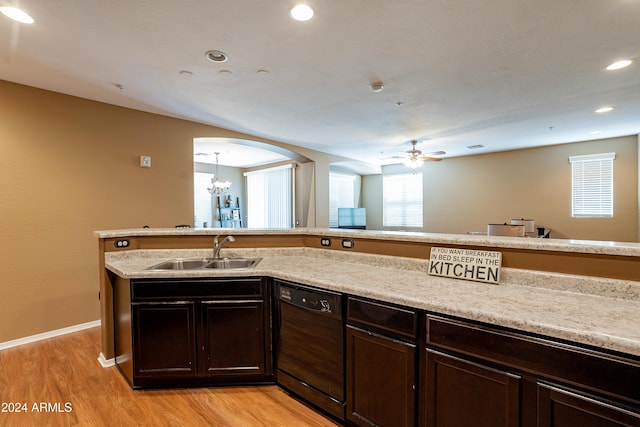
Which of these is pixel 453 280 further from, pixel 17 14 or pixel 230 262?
pixel 17 14

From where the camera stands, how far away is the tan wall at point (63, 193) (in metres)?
3.16

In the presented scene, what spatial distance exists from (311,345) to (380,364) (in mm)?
526

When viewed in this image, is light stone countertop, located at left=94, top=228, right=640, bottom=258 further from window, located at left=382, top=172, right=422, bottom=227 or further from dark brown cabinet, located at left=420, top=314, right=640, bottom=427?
window, located at left=382, top=172, right=422, bottom=227

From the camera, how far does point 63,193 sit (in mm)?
3480

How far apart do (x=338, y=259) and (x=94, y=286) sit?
323 cm

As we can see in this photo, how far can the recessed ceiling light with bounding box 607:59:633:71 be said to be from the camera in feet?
8.66

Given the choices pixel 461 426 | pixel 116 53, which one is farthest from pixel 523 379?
pixel 116 53

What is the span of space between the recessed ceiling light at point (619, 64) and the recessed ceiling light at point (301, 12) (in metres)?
2.82

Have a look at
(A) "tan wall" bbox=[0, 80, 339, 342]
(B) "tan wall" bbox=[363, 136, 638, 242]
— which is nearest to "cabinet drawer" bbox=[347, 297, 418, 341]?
(A) "tan wall" bbox=[0, 80, 339, 342]

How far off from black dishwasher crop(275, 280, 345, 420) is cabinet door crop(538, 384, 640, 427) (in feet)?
3.22

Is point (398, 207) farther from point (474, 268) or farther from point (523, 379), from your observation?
point (523, 379)

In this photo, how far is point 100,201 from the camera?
375 cm

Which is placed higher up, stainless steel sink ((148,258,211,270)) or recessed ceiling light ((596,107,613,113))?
recessed ceiling light ((596,107,613,113))

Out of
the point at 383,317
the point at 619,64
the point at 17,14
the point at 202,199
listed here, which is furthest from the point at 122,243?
the point at 202,199
